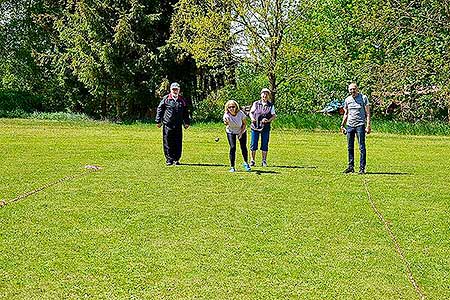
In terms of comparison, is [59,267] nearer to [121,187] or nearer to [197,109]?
[121,187]

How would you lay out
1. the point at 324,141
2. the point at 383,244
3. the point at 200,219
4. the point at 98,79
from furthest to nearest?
the point at 98,79 < the point at 324,141 < the point at 200,219 < the point at 383,244

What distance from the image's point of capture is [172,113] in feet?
57.2

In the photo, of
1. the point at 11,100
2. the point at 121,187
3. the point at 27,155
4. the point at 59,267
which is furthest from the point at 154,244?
the point at 11,100

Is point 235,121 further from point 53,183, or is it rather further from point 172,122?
point 53,183

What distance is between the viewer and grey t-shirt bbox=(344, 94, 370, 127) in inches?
618

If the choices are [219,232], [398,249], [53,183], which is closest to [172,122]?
[53,183]

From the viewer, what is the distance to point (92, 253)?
27.4 feet

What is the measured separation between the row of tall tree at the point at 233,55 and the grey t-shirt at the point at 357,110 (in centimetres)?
2241

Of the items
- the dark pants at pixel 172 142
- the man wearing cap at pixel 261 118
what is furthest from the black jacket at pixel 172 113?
the man wearing cap at pixel 261 118

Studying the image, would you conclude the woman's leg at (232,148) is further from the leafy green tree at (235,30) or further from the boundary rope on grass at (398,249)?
the leafy green tree at (235,30)

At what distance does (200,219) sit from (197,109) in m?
33.8

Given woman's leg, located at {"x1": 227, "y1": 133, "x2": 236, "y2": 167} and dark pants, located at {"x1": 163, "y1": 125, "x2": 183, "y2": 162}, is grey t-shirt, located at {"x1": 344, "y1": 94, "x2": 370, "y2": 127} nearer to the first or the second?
woman's leg, located at {"x1": 227, "y1": 133, "x2": 236, "y2": 167}

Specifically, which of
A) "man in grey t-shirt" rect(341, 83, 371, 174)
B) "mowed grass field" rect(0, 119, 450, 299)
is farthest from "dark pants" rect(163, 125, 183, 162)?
"man in grey t-shirt" rect(341, 83, 371, 174)

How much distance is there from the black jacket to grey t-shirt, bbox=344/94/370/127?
3.97 m
